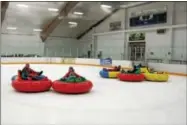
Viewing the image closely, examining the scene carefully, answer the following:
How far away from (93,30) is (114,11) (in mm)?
2575

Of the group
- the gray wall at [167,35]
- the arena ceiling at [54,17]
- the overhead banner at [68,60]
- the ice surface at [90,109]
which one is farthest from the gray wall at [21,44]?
the ice surface at [90,109]

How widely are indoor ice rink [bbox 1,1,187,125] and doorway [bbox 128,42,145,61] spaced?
45 mm

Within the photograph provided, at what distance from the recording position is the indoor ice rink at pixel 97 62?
2.99m

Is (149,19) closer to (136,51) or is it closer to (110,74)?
(136,51)

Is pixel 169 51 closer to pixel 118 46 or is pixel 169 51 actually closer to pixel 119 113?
pixel 118 46

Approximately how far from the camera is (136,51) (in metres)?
13.7

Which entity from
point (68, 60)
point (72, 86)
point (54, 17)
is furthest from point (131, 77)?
point (54, 17)

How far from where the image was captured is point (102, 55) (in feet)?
48.6

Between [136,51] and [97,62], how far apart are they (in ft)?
7.98

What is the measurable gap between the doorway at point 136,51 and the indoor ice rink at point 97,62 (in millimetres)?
45

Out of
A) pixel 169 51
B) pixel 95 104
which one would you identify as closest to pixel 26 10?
pixel 169 51

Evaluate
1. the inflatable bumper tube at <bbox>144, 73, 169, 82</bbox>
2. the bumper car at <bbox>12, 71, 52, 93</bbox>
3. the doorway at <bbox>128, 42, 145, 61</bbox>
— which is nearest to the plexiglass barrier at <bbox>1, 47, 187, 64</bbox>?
the doorway at <bbox>128, 42, 145, 61</bbox>

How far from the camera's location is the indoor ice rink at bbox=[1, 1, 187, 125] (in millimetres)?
2995

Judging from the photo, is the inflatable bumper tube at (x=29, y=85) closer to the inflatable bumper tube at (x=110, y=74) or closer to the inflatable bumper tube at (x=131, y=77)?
the inflatable bumper tube at (x=131, y=77)
